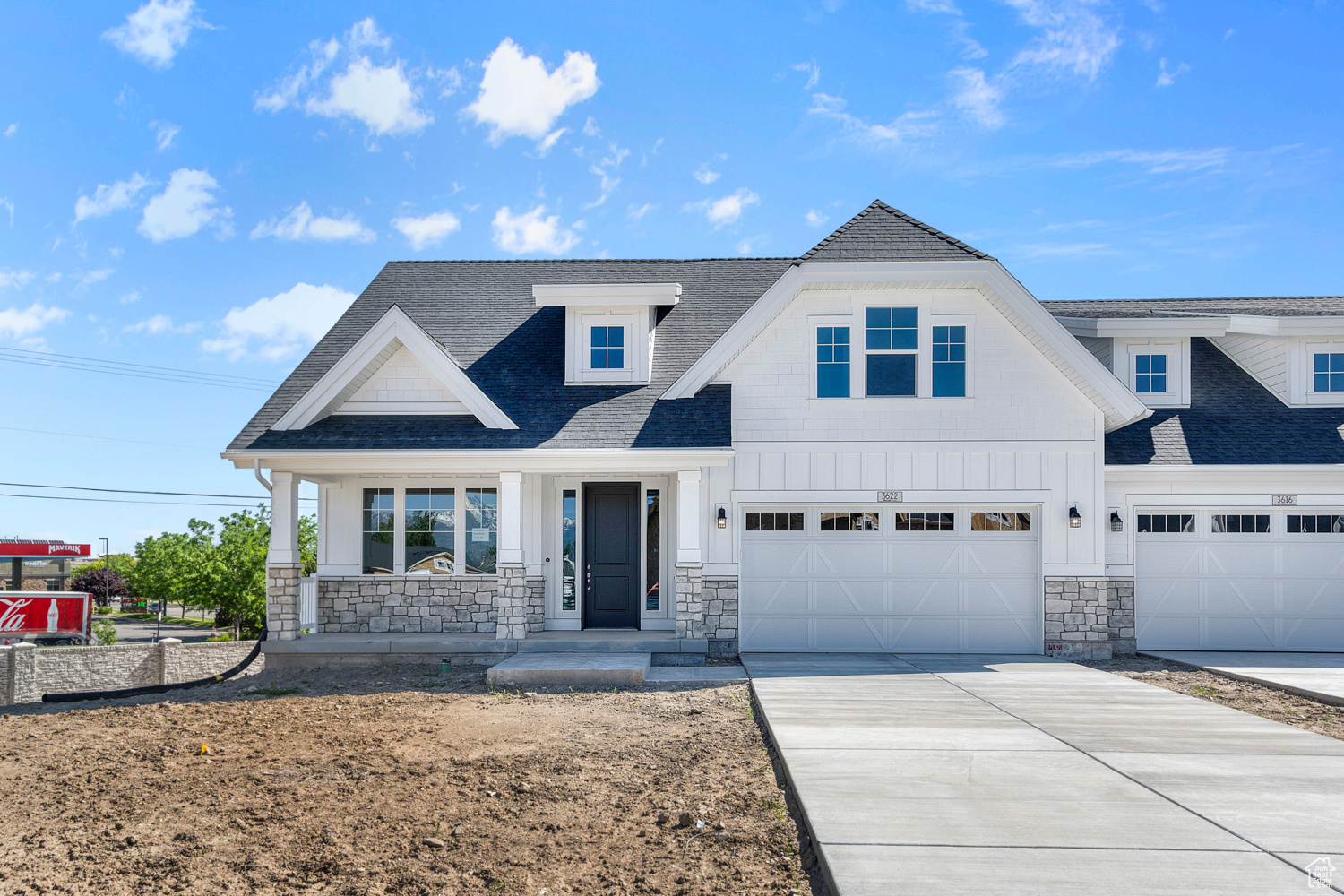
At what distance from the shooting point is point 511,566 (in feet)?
37.6

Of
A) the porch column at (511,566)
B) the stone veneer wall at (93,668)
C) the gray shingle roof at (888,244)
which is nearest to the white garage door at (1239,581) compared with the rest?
the gray shingle roof at (888,244)

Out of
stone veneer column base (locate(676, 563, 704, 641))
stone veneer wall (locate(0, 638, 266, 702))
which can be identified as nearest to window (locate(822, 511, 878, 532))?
stone veneer column base (locate(676, 563, 704, 641))

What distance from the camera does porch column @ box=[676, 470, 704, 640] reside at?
11375 mm

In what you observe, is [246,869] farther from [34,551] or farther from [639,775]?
[34,551]

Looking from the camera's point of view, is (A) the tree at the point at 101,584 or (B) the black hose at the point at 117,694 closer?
(B) the black hose at the point at 117,694

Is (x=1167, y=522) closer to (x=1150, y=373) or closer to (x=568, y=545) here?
(x=1150, y=373)

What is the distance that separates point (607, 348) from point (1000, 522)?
21.1 ft

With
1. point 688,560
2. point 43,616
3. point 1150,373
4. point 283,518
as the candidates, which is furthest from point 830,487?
point 43,616

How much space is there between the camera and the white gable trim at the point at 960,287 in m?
11.4

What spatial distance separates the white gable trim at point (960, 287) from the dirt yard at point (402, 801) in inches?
199

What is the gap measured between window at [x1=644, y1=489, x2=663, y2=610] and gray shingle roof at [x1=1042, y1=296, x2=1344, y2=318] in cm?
767

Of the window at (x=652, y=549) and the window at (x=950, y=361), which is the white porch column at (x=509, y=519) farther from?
the window at (x=950, y=361)

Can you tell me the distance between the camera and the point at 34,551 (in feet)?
69.6

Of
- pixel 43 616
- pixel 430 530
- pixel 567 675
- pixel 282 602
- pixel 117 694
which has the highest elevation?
pixel 430 530
